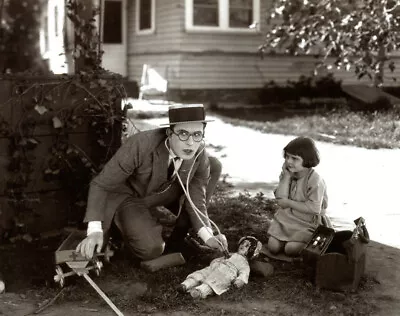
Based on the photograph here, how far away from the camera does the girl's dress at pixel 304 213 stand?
4473 mm

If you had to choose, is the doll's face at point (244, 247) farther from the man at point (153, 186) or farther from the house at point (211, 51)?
the house at point (211, 51)

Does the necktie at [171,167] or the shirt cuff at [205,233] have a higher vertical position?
the necktie at [171,167]

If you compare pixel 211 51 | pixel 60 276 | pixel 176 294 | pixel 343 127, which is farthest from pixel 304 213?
pixel 211 51

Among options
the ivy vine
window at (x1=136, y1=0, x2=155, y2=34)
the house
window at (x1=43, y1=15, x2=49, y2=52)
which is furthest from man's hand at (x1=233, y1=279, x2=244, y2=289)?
window at (x1=43, y1=15, x2=49, y2=52)

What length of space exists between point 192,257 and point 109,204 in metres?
0.75

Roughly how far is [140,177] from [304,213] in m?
1.19

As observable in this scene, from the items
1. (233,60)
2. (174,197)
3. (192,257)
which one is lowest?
(192,257)

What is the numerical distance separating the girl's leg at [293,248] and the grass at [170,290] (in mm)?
134

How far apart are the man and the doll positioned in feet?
0.39

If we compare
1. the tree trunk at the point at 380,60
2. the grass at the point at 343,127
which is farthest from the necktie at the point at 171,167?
the tree trunk at the point at 380,60

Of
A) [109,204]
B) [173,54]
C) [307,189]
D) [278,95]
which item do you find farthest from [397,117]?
[109,204]

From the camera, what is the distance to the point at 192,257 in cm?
461

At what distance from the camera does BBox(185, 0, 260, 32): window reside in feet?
53.3

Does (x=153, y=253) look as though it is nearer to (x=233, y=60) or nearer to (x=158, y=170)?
(x=158, y=170)
